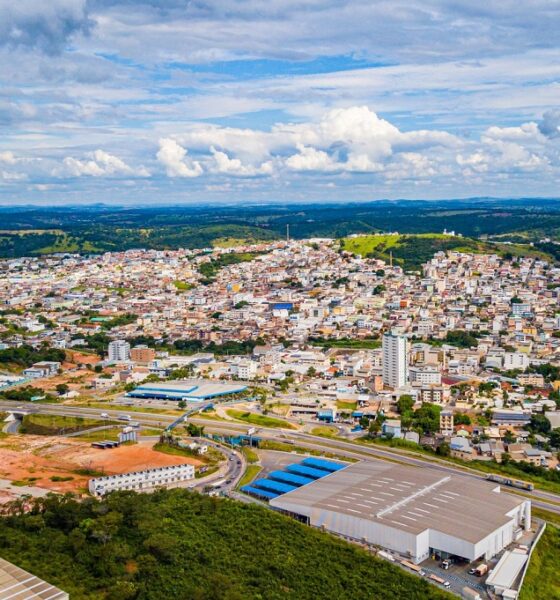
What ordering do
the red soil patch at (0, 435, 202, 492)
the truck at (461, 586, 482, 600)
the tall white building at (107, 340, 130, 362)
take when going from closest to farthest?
the truck at (461, 586, 482, 600)
the red soil patch at (0, 435, 202, 492)
the tall white building at (107, 340, 130, 362)

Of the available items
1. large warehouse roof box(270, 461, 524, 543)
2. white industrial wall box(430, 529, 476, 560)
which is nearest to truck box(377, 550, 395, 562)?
A: large warehouse roof box(270, 461, 524, 543)

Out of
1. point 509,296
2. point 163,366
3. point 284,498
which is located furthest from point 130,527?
point 509,296

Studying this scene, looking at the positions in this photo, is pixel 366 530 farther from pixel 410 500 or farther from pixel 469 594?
pixel 469 594

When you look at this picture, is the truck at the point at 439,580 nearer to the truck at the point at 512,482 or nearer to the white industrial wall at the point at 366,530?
the white industrial wall at the point at 366,530

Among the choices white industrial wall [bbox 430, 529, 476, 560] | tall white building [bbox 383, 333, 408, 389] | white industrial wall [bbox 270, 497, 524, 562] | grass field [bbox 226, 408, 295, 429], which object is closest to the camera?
white industrial wall [bbox 430, 529, 476, 560]

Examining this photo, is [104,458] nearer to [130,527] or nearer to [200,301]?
[130,527]

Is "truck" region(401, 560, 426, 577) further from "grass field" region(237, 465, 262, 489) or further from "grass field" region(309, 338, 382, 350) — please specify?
"grass field" region(309, 338, 382, 350)

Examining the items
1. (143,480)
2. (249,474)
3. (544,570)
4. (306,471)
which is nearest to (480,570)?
(544,570)
